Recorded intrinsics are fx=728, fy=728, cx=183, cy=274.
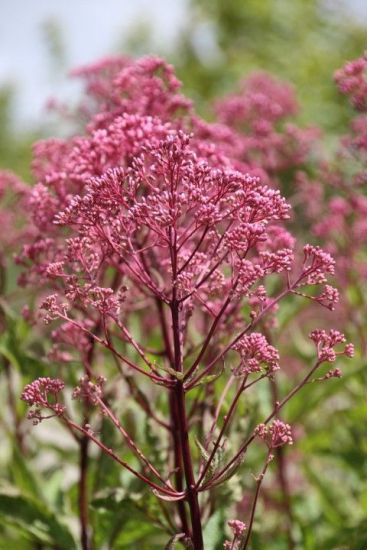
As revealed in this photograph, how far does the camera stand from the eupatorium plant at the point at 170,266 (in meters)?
1.23

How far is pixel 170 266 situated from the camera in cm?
140

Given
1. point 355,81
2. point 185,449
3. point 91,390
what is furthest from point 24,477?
point 355,81

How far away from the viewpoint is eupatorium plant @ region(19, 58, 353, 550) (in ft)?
4.02

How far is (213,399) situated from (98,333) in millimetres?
357

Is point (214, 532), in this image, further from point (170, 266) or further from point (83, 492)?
point (170, 266)

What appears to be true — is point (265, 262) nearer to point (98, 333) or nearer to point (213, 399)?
point (213, 399)

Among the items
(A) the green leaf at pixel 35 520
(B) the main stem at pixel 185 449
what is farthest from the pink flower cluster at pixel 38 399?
(A) the green leaf at pixel 35 520

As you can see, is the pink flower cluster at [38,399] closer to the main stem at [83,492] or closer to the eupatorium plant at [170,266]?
the eupatorium plant at [170,266]

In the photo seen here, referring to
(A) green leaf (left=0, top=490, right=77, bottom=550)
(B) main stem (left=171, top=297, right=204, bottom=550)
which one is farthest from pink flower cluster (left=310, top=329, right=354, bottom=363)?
(A) green leaf (left=0, top=490, right=77, bottom=550)

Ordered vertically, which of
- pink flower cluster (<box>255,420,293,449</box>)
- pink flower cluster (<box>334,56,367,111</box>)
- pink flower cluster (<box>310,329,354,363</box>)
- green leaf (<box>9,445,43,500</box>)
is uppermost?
pink flower cluster (<box>334,56,367,111</box>)

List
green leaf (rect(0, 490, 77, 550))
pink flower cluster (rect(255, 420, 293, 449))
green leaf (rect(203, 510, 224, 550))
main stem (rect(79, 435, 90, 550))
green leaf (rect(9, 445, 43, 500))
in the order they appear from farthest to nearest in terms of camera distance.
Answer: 1. green leaf (rect(9, 445, 43, 500))
2. green leaf (rect(0, 490, 77, 550))
3. main stem (rect(79, 435, 90, 550))
4. green leaf (rect(203, 510, 224, 550))
5. pink flower cluster (rect(255, 420, 293, 449))

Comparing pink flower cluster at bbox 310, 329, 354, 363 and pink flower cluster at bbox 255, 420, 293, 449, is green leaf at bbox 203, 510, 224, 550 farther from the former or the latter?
pink flower cluster at bbox 310, 329, 354, 363

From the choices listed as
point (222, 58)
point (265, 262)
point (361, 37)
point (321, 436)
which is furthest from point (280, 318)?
point (222, 58)

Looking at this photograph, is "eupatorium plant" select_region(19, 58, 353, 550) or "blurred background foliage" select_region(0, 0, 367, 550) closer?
"eupatorium plant" select_region(19, 58, 353, 550)
